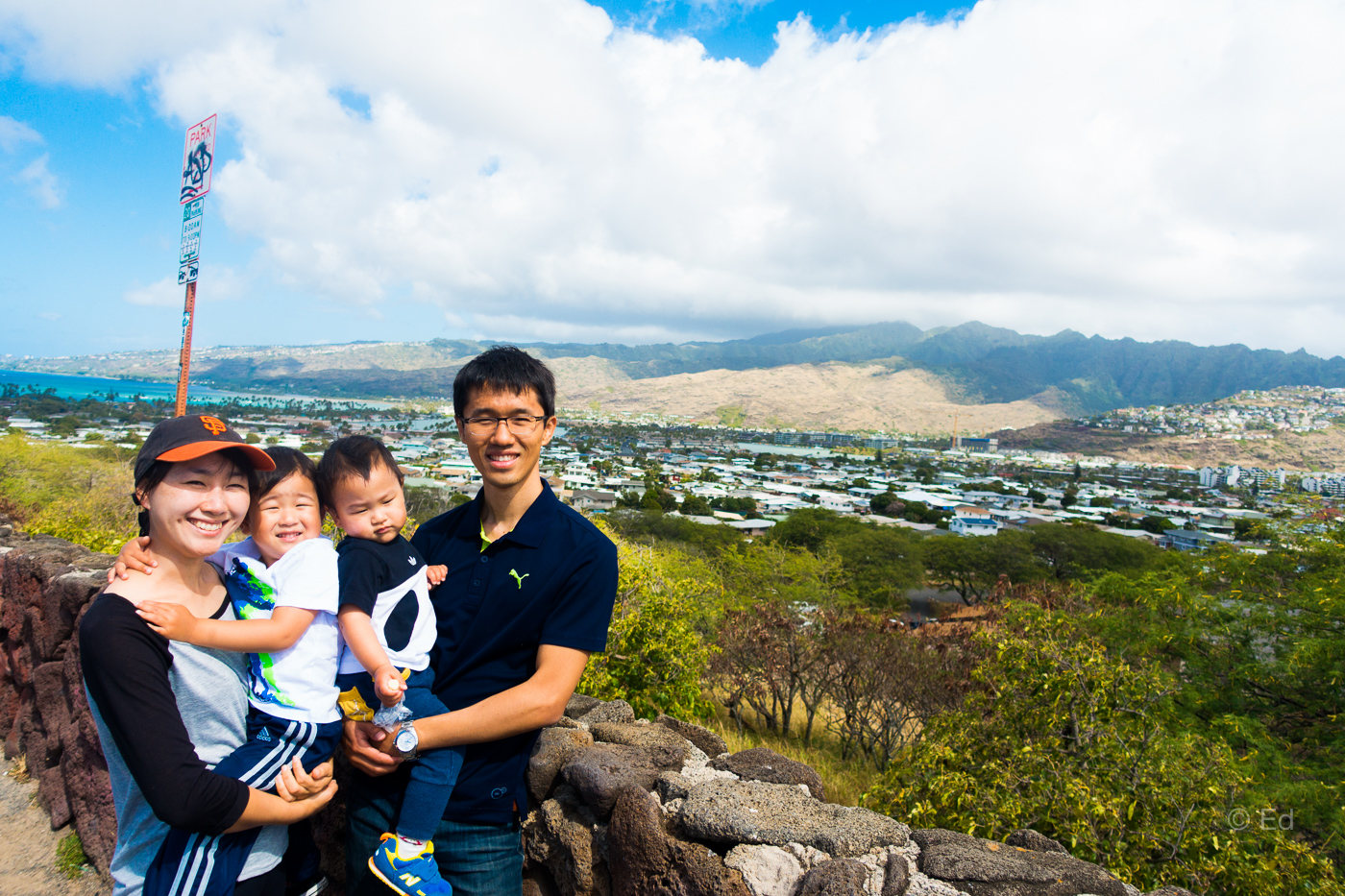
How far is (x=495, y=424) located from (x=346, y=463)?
0.51 metres

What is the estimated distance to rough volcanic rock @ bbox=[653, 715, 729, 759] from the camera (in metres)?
2.93

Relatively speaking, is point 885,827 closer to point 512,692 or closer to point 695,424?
point 512,692

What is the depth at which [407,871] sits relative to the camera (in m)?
1.81

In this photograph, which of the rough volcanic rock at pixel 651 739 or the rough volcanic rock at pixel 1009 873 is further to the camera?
the rough volcanic rock at pixel 651 739

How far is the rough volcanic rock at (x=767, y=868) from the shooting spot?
1843 mm

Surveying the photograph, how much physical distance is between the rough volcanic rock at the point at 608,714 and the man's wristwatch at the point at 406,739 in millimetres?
1561

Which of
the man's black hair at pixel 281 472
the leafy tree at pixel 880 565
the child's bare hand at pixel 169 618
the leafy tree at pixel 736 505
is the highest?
the man's black hair at pixel 281 472

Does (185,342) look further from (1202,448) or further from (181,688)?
(1202,448)

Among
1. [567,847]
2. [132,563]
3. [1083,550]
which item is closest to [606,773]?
[567,847]

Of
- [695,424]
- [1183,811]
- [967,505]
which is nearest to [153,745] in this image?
[1183,811]

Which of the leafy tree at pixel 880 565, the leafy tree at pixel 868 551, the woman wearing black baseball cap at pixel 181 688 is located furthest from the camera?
the leafy tree at pixel 868 551

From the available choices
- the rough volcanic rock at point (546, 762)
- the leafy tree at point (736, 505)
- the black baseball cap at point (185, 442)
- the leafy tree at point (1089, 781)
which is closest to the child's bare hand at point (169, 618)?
the black baseball cap at point (185, 442)

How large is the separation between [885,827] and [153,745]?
1.95 meters

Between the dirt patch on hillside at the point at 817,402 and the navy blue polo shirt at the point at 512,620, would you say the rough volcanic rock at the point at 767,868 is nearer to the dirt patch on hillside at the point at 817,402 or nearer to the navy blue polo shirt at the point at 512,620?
the navy blue polo shirt at the point at 512,620
